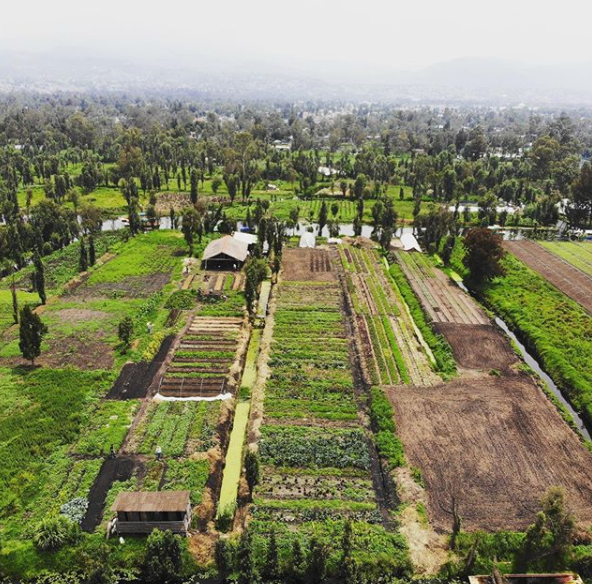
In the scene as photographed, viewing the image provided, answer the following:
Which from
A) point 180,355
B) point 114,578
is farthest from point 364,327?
point 114,578

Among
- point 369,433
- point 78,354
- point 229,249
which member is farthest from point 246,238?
point 369,433

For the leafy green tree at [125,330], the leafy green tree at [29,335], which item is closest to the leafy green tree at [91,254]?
the leafy green tree at [125,330]

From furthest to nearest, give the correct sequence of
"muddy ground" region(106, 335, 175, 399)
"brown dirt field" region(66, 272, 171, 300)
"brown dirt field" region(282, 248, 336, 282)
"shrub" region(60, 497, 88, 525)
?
"brown dirt field" region(282, 248, 336, 282), "brown dirt field" region(66, 272, 171, 300), "muddy ground" region(106, 335, 175, 399), "shrub" region(60, 497, 88, 525)

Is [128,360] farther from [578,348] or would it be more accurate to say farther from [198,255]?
[578,348]

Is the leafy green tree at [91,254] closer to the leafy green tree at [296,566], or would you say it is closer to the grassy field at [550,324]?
the grassy field at [550,324]

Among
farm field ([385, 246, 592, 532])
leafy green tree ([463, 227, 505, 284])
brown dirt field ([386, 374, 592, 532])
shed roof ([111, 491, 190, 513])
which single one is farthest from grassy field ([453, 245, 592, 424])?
shed roof ([111, 491, 190, 513])

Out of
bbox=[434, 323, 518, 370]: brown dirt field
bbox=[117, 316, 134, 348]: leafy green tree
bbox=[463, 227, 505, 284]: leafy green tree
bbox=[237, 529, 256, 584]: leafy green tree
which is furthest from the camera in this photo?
bbox=[463, 227, 505, 284]: leafy green tree

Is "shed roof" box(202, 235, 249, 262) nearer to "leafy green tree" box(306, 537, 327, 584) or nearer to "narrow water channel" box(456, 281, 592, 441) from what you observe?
"narrow water channel" box(456, 281, 592, 441)
